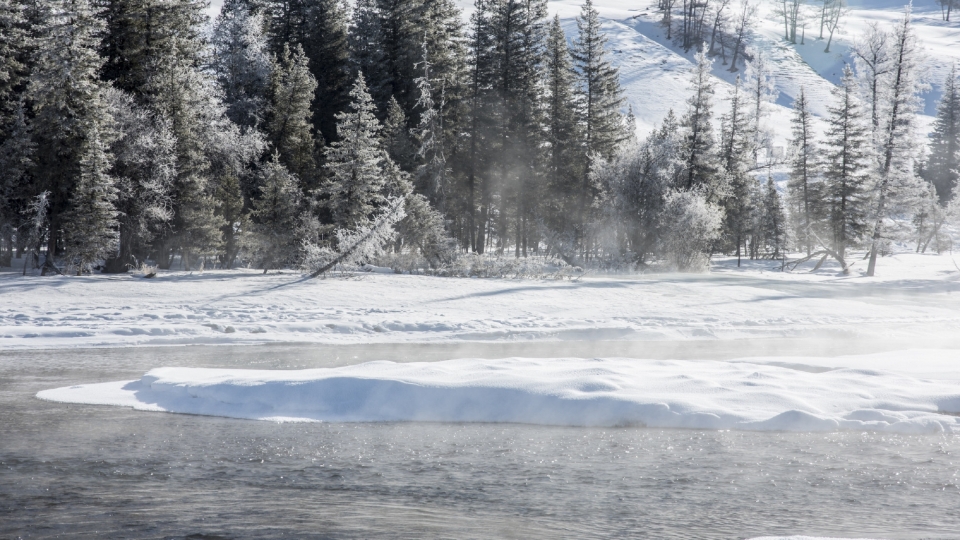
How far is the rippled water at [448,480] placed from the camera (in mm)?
5562

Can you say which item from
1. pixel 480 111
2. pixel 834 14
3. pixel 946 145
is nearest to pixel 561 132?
pixel 480 111

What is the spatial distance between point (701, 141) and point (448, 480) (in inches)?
1628

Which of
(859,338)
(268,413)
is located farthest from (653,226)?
(268,413)

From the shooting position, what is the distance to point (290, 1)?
50.9 meters

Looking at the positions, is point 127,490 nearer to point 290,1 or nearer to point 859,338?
point 859,338

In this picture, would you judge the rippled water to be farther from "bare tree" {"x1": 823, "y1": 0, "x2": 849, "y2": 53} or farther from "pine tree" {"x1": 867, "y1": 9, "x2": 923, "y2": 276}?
"bare tree" {"x1": 823, "y1": 0, "x2": 849, "y2": 53}

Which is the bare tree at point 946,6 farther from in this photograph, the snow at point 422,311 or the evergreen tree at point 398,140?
the evergreen tree at point 398,140

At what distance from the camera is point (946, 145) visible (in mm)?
79688

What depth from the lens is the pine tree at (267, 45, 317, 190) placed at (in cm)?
3828

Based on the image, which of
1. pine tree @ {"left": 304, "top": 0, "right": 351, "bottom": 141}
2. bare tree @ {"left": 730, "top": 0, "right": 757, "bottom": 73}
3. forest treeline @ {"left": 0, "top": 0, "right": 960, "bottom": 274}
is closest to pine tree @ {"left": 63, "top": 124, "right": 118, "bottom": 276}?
forest treeline @ {"left": 0, "top": 0, "right": 960, "bottom": 274}

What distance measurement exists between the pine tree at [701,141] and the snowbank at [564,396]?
34.5m

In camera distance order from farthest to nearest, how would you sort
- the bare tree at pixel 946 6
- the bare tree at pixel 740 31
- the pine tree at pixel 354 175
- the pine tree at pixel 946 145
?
1. the bare tree at pixel 946 6
2. the bare tree at pixel 740 31
3. the pine tree at pixel 946 145
4. the pine tree at pixel 354 175

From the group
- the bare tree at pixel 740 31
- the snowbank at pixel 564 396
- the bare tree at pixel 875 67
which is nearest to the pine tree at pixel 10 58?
the snowbank at pixel 564 396

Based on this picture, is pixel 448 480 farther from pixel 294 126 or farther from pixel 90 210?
pixel 294 126
